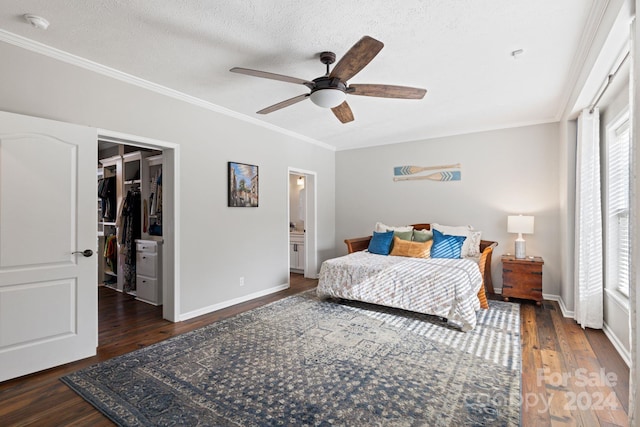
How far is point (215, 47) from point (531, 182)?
4.58 metres

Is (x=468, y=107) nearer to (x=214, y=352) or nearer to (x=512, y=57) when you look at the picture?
(x=512, y=57)

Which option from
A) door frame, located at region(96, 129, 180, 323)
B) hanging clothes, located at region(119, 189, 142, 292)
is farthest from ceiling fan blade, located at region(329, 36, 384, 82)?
hanging clothes, located at region(119, 189, 142, 292)

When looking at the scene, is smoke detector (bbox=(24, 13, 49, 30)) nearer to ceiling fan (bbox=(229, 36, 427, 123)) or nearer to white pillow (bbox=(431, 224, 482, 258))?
ceiling fan (bbox=(229, 36, 427, 123))

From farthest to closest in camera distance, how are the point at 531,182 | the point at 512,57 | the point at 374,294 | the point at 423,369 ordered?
the point at 531,182
the point at 374,294
the point at 512,57
the point at 423,369

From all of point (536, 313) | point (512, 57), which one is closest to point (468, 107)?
Result: point (512, 57)

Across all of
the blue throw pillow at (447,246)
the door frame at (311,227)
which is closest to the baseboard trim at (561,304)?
the blue throw pillow at (447,246)

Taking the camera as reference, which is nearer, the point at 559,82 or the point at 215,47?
the point at 215,47

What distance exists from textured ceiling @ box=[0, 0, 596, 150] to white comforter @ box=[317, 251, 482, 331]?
2026 millimetres

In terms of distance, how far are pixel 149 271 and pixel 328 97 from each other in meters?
3.53

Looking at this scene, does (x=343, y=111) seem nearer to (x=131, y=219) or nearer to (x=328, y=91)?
(x=328, y=91)

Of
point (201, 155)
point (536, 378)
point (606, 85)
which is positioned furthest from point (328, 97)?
point (536, 378)

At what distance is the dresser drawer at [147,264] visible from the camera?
172 inches

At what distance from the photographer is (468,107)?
407 cm

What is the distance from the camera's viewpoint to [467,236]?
4.79 meters
